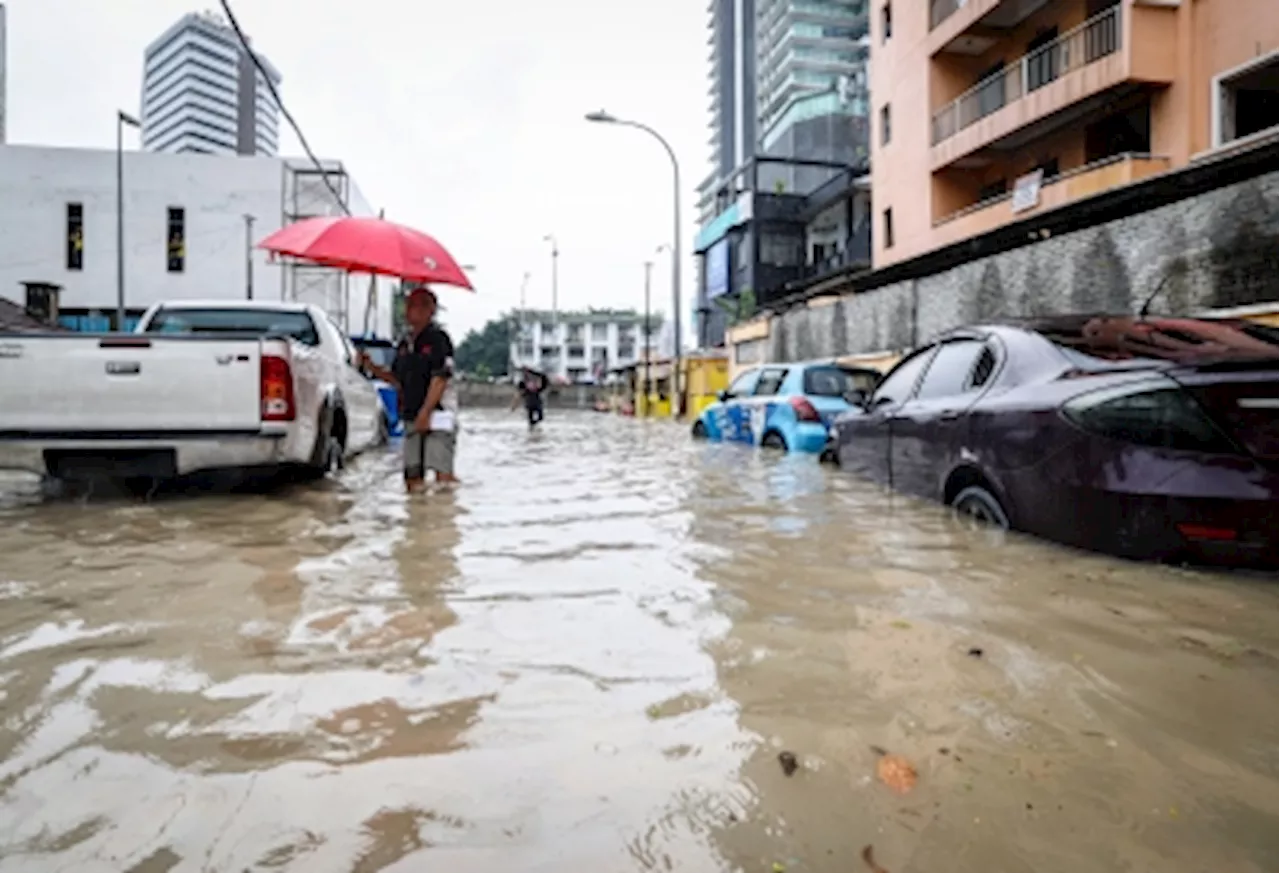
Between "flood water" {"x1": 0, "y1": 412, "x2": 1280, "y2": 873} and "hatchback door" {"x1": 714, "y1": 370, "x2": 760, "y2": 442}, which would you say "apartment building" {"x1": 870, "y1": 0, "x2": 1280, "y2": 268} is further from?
"flood water" {"x1": 0, "y1": 412, "x2": 1280, "y2": 873}

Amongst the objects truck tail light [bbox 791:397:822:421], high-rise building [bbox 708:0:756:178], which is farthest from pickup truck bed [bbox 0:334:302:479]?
high-rise building [bbox 708:0:756:178]

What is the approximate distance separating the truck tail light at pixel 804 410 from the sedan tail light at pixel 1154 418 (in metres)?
5.52

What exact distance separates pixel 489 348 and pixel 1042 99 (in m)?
84.9

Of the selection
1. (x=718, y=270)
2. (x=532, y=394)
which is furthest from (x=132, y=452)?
(x=718, y=270)

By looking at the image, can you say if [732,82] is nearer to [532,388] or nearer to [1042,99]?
[1042,99]

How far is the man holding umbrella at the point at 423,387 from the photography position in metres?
6.59

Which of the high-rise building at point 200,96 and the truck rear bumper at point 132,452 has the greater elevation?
the high-rise building at point 200,96

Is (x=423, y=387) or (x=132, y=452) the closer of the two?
(x=132, y=452)

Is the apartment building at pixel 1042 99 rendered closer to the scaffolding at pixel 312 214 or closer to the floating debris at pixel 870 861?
the floating debris at pixel 870 861

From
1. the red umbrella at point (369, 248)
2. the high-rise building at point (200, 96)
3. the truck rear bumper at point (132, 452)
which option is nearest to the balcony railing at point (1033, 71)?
the red umbrella at point (369, 248)

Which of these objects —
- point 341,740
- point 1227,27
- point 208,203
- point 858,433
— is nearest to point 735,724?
point 341,740

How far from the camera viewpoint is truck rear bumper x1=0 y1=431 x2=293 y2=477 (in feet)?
18.6

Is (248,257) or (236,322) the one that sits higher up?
(248,257)

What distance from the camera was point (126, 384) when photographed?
571 cm
